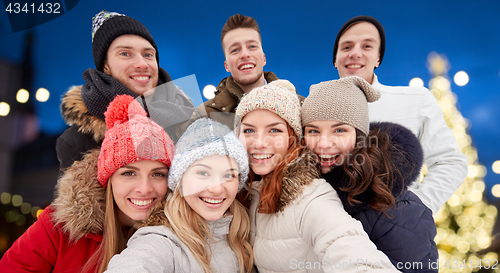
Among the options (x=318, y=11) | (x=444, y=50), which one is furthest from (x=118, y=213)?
(x=444, y=50)

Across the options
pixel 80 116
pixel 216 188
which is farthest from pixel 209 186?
pixel 80 116

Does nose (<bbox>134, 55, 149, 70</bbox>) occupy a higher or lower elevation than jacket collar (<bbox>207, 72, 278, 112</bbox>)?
higher

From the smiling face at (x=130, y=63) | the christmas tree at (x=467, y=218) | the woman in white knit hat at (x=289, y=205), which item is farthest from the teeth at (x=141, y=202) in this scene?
the christmas tree at (x=467, y=218)

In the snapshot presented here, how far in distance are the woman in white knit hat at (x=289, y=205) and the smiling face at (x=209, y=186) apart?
189 mm

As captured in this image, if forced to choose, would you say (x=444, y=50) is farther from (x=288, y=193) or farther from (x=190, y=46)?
(x=288, y=193)

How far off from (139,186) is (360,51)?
5.90 feet

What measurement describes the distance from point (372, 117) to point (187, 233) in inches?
62.3

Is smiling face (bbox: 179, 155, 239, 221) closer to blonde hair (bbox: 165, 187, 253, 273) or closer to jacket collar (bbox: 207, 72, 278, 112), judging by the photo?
blonde hair (bbox: 165, 187, 253, 273)

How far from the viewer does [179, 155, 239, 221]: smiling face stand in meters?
1.36

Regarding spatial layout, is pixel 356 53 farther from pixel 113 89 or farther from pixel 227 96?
pixel 113 89

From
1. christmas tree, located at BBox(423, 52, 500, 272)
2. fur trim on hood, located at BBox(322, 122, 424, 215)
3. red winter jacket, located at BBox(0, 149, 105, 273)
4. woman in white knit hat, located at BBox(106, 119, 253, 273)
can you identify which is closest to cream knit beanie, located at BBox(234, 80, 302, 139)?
woman in white knit hat, located at BBox(106, 119, 253, 273)

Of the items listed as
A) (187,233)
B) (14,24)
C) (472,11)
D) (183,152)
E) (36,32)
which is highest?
(472,11)

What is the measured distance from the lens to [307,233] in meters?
1.27

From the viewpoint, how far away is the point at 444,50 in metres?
4.92
